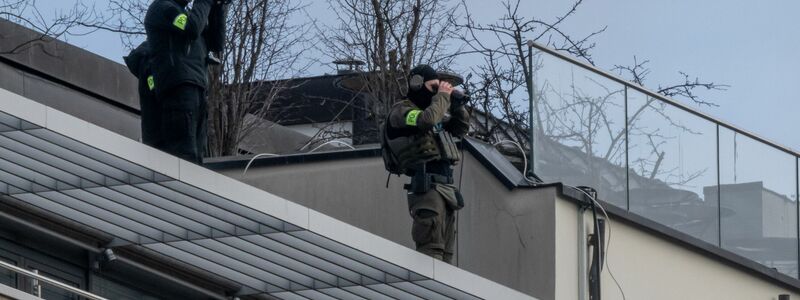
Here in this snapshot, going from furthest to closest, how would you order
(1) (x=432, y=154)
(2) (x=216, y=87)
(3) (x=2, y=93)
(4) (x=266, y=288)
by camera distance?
(2) (x=216, y=87), (4) (x=266, y=288), (1) (x=432, y=154), (3) (x=2, y=93)

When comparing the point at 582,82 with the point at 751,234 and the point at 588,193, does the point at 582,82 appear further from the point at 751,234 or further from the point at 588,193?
the point at 751,234

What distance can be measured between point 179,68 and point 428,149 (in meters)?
Answer: 1.95

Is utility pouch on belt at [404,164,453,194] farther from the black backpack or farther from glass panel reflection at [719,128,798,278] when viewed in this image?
glass panel reflection at [719,128,798,278]

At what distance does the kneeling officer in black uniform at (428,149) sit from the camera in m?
15.0

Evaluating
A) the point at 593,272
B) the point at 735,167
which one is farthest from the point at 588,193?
the point at 735,167

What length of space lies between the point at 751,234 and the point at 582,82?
2.69m

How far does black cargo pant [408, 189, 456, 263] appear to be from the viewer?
593 inches

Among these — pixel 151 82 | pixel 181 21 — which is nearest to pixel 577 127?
pixel 151 82

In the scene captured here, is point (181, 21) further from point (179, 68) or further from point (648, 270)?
point (648, 270)

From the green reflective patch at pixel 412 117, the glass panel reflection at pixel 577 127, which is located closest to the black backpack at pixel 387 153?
the green reflective patch at pixel 412 117

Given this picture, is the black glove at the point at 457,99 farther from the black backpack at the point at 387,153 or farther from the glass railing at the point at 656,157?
the glass railing at the point at 656,157

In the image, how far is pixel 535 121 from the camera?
1814cm

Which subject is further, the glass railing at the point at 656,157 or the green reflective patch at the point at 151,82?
the glass railing at the point at 656,157

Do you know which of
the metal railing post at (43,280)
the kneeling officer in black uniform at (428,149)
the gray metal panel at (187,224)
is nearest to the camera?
the metal railing post at (43,280)
